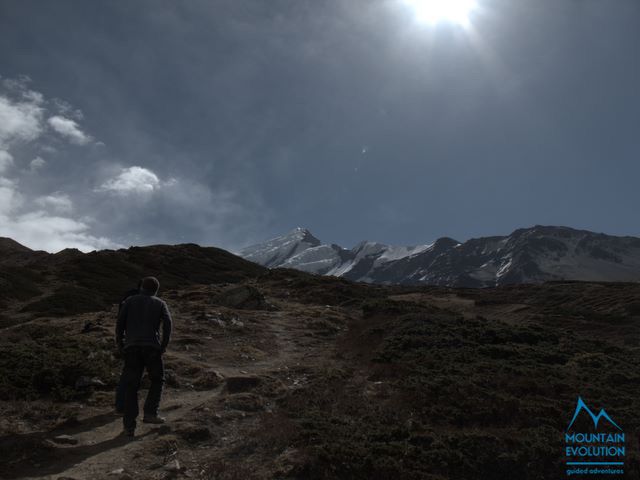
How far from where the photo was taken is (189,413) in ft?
31.2

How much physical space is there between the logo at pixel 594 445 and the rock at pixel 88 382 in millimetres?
10421

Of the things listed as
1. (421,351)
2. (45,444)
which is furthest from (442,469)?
(421,351)

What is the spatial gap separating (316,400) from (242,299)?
19.6 m

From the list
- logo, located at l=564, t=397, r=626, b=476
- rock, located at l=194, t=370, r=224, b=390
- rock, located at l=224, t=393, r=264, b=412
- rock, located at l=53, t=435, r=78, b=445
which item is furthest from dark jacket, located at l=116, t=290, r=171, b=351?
logo, located at l=564, t=397, r=626, b=476

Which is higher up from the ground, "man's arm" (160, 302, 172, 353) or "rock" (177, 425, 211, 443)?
"man's arm" (160, 302, 172, 353)

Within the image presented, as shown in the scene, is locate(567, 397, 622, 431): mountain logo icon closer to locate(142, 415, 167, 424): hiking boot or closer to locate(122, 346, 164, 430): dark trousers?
locate(142, 415, 167, 424): hiking boot

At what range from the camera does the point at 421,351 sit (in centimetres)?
1764

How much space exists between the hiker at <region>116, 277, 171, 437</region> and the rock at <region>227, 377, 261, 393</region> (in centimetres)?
290

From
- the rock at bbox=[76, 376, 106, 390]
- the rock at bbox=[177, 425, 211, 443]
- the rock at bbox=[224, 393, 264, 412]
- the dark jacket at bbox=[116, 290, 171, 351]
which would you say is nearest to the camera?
the rock at bbox=[177, 425, 211, 443]

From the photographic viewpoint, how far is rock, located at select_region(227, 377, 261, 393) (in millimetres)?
11656

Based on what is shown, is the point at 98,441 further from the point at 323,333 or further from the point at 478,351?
the point at 323,333

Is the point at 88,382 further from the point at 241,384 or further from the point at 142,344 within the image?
the point at 241,384

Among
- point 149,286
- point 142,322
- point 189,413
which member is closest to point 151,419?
point 189,413

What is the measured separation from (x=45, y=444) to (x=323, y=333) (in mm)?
17774
